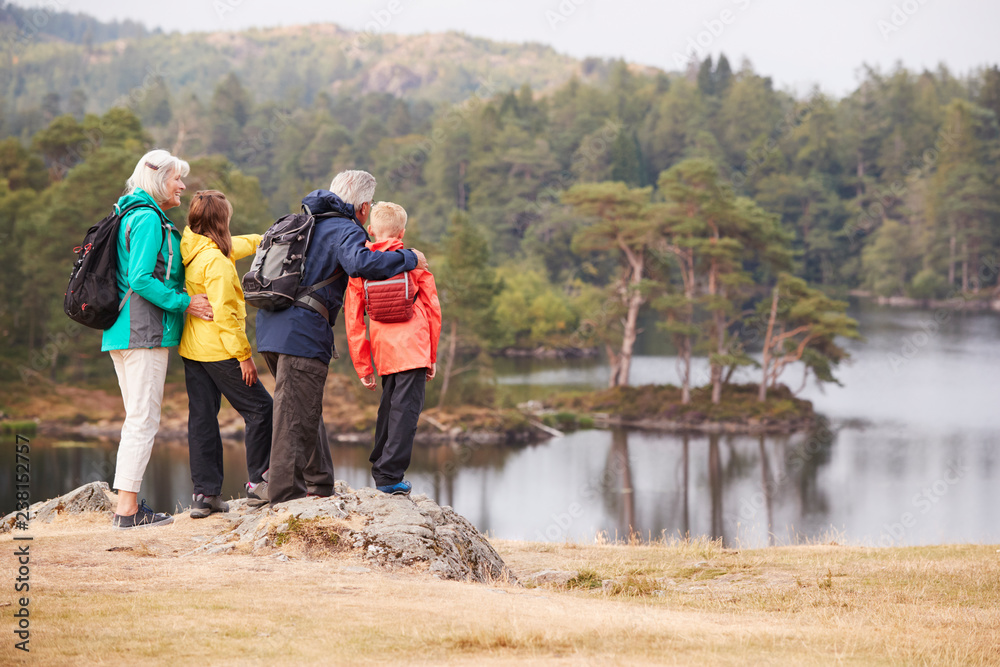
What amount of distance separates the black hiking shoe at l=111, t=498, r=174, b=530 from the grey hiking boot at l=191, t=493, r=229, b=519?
145 mm

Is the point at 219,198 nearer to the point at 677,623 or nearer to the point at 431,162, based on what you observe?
the point at 677,623

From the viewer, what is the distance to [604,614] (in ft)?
13.9

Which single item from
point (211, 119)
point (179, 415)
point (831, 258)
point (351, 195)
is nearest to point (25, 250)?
point (179, 415)

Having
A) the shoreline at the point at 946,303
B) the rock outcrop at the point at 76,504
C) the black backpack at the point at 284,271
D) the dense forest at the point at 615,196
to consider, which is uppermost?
the dense forest at the point at 615,196

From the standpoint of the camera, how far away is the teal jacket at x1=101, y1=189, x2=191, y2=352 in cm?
Answer: 486

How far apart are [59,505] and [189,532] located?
1.79 m

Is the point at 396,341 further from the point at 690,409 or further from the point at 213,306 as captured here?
the point at 690,409

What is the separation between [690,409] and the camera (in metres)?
32.5

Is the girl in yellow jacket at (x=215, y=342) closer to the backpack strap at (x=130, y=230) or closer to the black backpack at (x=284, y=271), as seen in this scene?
the backpack strap at (x=130, y=230)

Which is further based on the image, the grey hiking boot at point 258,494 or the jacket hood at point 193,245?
the grey hiking boot at point 258,494

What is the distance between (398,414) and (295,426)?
55 centimetres

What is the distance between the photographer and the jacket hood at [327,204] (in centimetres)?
504

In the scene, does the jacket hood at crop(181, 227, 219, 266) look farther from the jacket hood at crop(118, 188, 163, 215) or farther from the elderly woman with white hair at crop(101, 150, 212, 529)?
the jacket hood at crop(118, 188, 163, 215)

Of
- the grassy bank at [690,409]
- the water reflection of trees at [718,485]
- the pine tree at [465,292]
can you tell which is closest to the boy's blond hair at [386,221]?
the water reflection of trees at [718,485]
